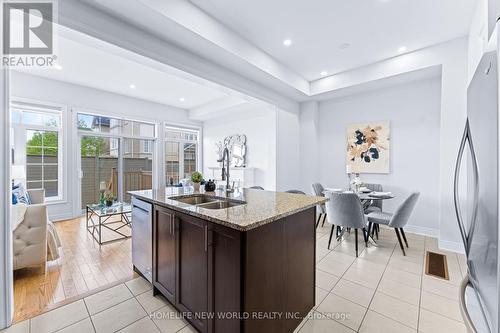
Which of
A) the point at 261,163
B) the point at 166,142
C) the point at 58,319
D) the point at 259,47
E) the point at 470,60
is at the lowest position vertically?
the point at 58,319

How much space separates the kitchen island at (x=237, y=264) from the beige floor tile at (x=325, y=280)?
18.7 inches

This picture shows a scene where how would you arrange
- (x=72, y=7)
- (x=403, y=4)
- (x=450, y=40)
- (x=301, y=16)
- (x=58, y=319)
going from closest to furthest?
1. (x=58, y=319)
2. (x=72, y=7)
3. (x=403, y=4)
4. (x=301, y=16)
5. (x=450, y=40)

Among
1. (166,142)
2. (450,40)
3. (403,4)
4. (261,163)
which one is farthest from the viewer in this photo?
(166,142)

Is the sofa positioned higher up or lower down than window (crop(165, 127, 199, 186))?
lower down

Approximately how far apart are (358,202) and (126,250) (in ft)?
11.1

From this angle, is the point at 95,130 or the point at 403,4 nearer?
the point at 403,4

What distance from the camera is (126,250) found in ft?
10.7

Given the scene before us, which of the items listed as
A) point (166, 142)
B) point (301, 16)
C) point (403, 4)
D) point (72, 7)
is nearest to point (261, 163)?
point (166, 142)

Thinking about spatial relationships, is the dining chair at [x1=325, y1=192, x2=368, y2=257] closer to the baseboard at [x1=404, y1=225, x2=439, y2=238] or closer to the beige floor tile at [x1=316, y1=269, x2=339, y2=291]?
the beige floor tile at [x1=316, y1=269, x2=339, y2=291]

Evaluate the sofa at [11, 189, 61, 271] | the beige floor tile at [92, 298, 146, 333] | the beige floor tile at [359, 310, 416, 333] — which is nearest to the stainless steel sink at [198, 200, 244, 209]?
the beige floor tile at [92, 298, 146, 333]

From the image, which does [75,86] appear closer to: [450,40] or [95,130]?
[95,130]

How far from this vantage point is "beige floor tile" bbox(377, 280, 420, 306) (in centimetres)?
211

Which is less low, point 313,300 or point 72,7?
point 72,7

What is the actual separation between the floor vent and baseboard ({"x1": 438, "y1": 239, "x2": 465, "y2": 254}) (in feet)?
0.93
